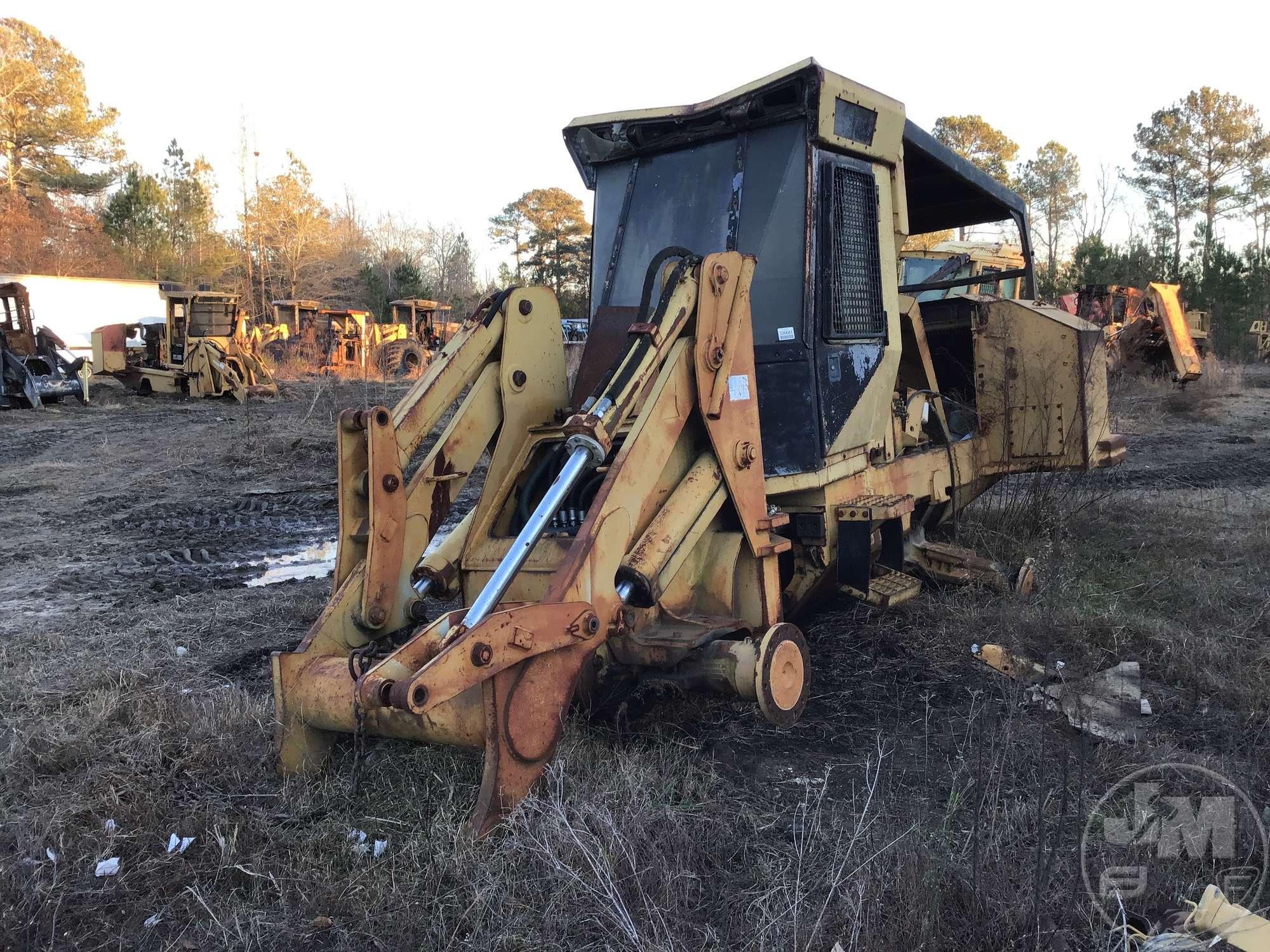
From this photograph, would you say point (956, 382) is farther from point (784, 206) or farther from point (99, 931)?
point (99, 931)

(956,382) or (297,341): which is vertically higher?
(297,341)

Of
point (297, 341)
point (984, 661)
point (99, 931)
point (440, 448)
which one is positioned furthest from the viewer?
point (297, 341)

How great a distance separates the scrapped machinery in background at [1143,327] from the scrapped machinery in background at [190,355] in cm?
1825

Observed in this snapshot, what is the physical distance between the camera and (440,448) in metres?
3.92

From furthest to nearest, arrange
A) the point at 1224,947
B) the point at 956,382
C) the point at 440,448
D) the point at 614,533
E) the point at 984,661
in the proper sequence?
the point at 956,382
the point at 984,661
the point at 440,448
the point at 614,533
the point at 1224,947

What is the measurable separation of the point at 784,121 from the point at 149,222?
40.7 metres

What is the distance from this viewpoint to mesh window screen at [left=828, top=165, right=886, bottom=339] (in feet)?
14.7

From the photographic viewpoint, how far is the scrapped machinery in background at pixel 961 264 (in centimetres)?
862

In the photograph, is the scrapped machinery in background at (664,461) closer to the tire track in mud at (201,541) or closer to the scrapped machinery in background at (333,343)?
the tire track in mud at (201,541)

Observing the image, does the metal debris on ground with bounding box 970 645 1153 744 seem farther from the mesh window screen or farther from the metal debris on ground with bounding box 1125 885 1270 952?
the mesh window screen

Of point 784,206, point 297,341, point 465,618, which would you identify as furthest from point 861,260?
point 297,341

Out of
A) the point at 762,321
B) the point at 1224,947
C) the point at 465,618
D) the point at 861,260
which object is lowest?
the point at 1224,947

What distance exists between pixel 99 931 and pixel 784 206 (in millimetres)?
3772
